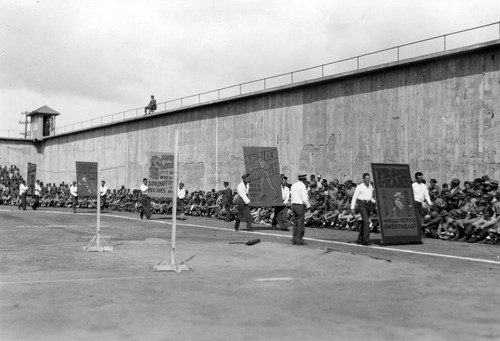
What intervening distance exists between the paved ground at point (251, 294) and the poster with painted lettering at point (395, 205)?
1157mm

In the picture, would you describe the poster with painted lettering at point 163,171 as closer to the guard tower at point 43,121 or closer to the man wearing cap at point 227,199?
the man wearing cap at point 227,199

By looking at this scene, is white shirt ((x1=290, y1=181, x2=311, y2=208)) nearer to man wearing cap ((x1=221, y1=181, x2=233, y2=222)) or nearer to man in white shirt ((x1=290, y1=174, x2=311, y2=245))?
man in white shirt ((x1=290, y1=174, x2=311, y2=245))

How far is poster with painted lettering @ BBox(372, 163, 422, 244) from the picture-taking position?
1474 cm

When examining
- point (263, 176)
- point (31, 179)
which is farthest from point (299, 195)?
point (31, 179)

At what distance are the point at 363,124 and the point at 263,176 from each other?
5284 millimetres

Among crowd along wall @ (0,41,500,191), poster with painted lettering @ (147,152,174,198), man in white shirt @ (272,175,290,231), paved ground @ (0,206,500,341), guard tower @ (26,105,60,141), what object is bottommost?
paved ground @ (0,206,500,341)

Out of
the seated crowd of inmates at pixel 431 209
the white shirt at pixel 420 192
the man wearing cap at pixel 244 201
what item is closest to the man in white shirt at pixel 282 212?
the man wearing cap at pixel 244 201

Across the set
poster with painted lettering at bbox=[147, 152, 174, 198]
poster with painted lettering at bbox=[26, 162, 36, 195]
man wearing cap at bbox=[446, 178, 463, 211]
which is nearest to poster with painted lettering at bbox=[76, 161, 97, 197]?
poster with painted lettering at bbox=[26, 162, 36, 195]

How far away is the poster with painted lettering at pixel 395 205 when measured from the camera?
48.4 feet

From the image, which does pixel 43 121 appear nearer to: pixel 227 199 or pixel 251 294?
pixel 227 199

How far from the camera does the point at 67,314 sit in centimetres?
640

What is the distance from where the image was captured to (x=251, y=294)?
25.2 feet

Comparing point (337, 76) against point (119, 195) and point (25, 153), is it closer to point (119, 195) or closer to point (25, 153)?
point (119, 195)

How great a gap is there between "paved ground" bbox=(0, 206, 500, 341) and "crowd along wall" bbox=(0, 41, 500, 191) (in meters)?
6.41
